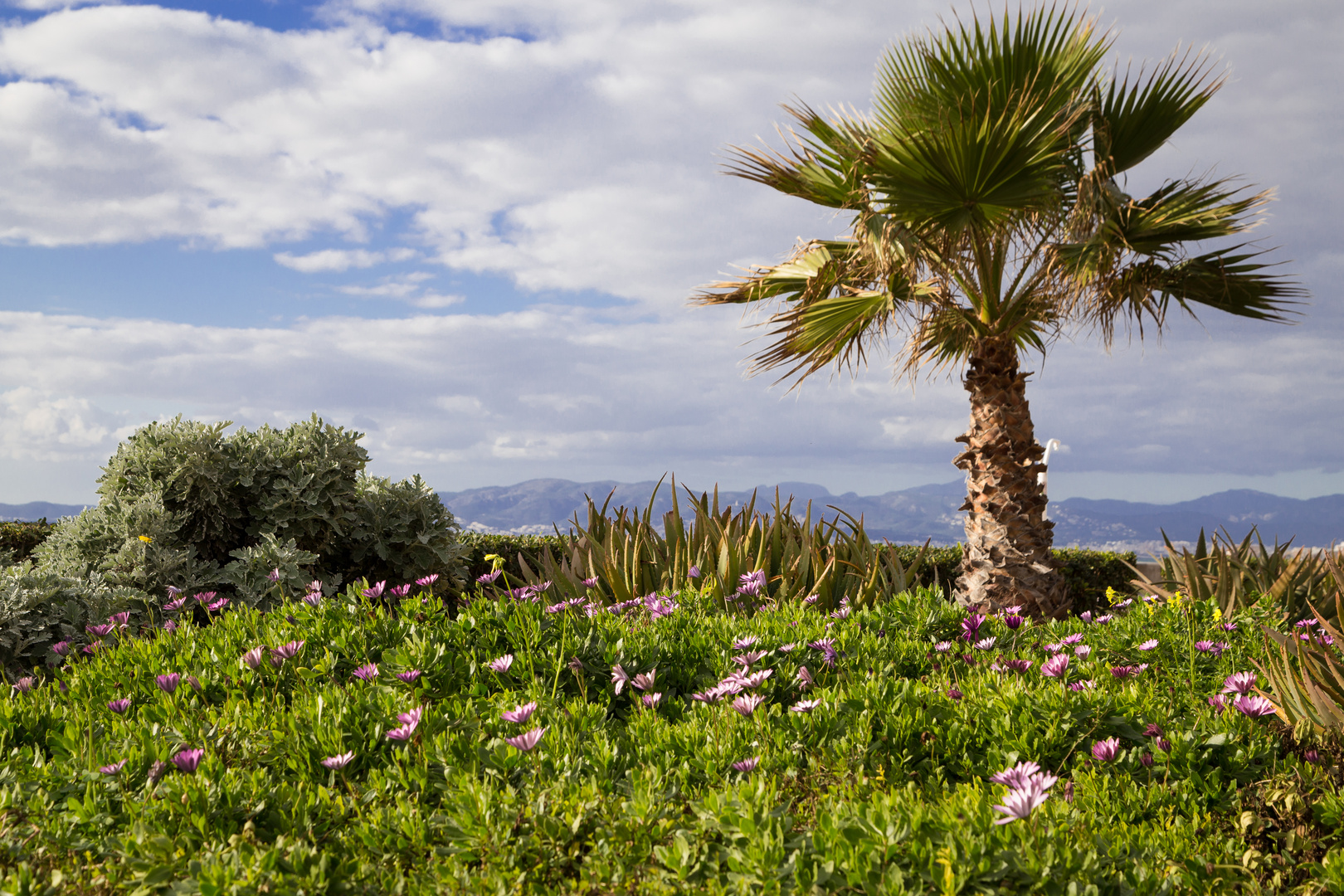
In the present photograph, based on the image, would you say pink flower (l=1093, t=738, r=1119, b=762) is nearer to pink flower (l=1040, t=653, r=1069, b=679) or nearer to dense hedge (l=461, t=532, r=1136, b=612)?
pink flower (l=1040, t=653, r=1069, b=679)

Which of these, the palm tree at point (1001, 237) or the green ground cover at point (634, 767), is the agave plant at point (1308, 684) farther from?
the palm tree at point (1001, 237)

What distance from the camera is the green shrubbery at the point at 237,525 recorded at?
6.54 metres

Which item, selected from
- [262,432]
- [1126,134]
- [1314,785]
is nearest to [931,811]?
[1314,785]

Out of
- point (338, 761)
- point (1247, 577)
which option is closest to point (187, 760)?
point (338, 761)

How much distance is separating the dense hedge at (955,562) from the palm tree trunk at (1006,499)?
2267mm

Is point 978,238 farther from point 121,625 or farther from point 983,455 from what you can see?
point 121,625

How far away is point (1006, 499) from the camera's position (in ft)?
25.6

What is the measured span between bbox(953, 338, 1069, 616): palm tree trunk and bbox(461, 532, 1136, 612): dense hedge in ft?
7.44

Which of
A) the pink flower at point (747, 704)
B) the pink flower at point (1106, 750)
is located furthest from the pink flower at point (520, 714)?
the pink flower at point (1106, 750)

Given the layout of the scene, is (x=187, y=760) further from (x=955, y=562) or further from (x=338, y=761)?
(x=955, y=562)

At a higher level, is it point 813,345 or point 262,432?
point 813,345

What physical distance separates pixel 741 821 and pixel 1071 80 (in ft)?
26.4

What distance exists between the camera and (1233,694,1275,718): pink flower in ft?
9.54

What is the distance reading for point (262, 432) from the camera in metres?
7.57
